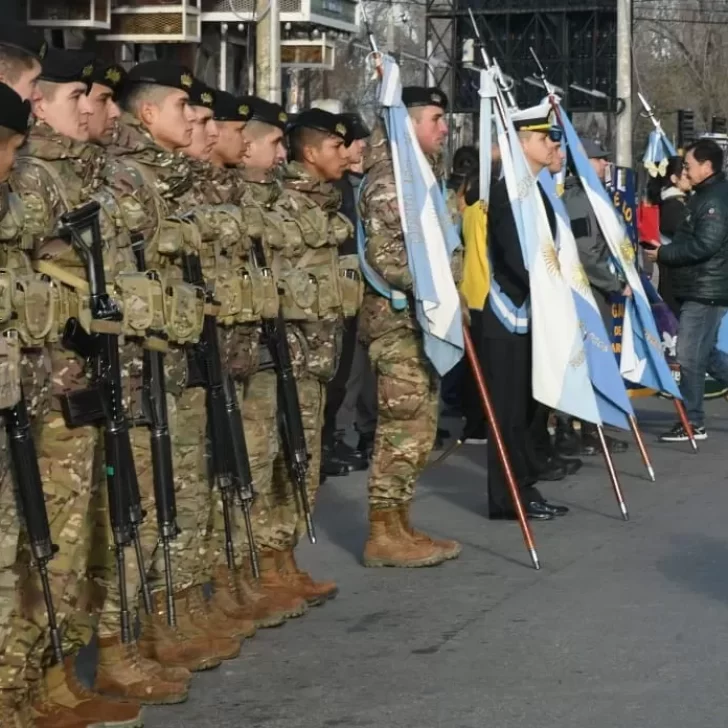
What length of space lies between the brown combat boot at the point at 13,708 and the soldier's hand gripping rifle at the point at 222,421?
1.55 m

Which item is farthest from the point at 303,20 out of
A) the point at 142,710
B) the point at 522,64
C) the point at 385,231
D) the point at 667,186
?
the point at 522,64

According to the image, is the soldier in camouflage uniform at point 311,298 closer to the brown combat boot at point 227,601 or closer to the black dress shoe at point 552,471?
the brown combat boot at point 227,601

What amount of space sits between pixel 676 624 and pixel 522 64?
33.2 m

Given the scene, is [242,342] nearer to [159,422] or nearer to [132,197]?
[159,422]

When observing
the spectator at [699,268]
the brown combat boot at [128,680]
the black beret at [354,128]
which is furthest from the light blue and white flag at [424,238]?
the spectator at [699,268]

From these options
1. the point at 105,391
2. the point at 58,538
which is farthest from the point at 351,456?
the point at 58,538

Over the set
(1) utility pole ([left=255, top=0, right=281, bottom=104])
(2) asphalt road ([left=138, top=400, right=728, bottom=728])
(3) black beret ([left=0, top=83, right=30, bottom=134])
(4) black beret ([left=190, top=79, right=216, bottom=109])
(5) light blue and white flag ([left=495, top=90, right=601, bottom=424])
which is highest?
(1) utility pole ([left=255, top=0, right=281, bottom=104])

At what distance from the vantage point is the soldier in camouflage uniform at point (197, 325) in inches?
248

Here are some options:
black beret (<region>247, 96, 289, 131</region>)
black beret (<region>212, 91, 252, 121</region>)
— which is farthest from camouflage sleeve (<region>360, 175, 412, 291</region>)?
black beret (<region>212, 91, 252, 121</region>)

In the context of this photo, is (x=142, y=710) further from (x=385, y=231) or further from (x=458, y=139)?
(x=458, y=139)

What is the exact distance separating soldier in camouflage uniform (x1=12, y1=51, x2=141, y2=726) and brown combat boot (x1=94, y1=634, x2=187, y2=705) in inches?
7.9

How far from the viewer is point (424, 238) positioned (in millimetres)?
8359

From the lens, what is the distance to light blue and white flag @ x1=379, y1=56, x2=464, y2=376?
8.32m

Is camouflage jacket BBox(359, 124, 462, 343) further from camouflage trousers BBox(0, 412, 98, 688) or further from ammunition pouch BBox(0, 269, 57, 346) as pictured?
ammunition pouch BBox(0, 269, 57, 346)
